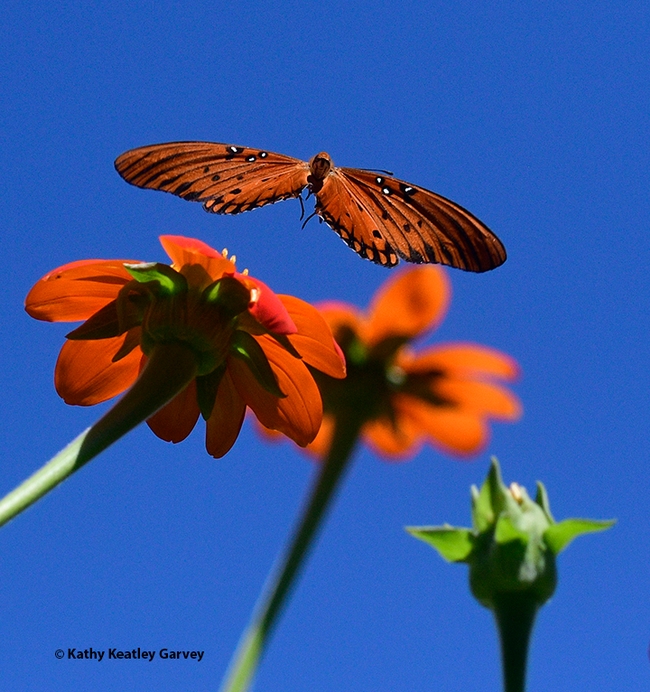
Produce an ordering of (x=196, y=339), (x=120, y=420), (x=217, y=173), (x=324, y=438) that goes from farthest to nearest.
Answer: (x=324, y=438), (x=217, y=173), (x=196, y=339), (x=120, y=420)

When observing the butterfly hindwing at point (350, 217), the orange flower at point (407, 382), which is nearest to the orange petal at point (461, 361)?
the orange flower at point (407, 382)

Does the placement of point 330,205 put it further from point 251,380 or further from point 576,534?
point 576,534

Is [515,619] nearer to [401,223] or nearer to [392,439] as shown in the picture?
[401,223]

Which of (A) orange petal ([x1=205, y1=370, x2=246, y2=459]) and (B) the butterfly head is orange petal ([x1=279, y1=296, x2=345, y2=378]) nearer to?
(A) orange petal ([x1=205, y1=370, x2=246, y2=459])

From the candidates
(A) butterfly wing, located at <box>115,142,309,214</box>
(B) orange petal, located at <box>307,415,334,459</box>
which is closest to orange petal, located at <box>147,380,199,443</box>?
(A) butterfly wing, located at <box>115,142,309,214</box>

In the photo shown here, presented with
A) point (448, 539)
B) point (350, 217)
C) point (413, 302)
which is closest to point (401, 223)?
point (350, 217)

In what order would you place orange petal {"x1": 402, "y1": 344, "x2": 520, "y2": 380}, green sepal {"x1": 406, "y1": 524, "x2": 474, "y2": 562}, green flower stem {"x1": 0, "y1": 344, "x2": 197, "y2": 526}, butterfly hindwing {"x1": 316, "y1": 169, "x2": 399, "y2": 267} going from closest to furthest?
green flower stem {"x1": 0, "y1": 344, "x2": 197, "y2": 526}
green sepal {"x1": 406, "y1": 524, "x2": 474, "y2": 562}
butterfly hindwing {"x1": 316, "y1": 169, "x2": 399, "y2": 267}
orange petal {"x1": 402, "y1": 344, "x2": 520, "y2": 380}

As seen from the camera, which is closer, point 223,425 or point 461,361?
point 223,425
